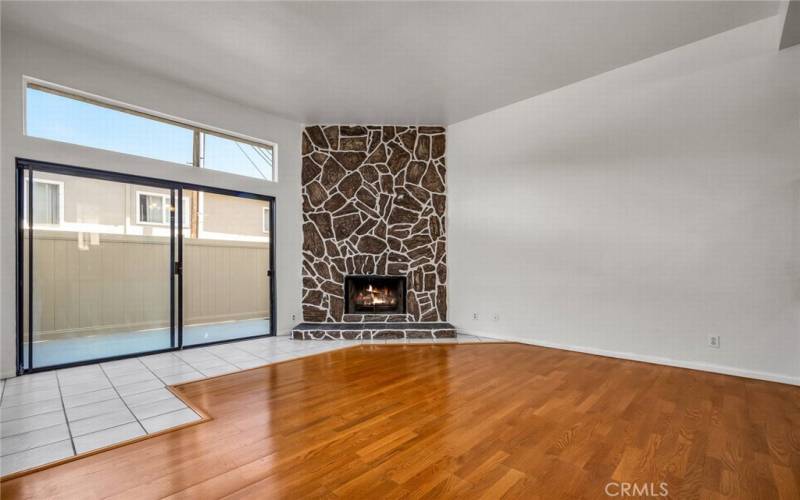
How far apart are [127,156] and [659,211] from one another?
5.83 metres

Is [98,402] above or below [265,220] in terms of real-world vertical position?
below

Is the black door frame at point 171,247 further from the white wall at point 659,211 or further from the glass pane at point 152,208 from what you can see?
the white wall at point 659,211

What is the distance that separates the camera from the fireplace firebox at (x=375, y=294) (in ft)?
17.5

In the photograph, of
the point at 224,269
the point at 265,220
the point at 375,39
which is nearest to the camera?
the point at 375,39

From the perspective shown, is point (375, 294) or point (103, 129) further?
point (375, 294)

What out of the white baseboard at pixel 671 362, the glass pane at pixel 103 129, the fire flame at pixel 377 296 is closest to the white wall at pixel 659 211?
the white baseboard at pixel 671 362

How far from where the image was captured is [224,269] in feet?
15.3

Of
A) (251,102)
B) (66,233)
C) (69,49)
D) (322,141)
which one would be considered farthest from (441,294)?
(69,49)

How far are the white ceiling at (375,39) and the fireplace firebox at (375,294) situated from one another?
267 centimetres

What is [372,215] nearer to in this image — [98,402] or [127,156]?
[127,156]

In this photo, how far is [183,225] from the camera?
168 inches

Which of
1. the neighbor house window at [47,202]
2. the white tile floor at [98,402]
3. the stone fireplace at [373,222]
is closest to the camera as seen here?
the white tile floor at [98,402]

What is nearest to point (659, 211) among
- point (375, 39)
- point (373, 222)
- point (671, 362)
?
point (671, 362)

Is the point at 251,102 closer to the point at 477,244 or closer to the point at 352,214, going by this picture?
the point at 352,214
